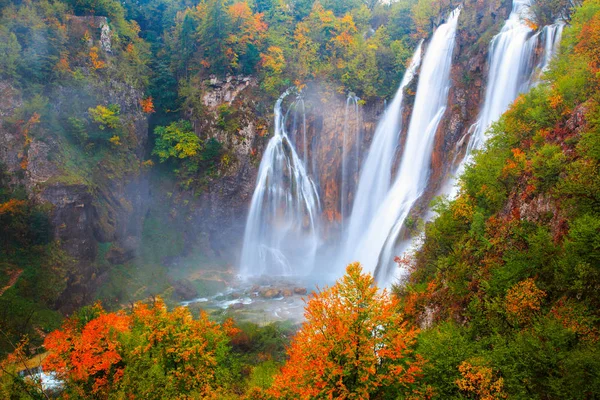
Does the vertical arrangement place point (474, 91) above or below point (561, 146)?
above

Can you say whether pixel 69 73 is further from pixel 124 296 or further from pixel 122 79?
pixel 124 296

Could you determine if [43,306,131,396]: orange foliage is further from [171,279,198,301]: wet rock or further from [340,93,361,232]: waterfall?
[340,93,361,232]: waterfall

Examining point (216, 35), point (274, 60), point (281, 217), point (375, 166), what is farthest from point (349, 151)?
point (216, 35)

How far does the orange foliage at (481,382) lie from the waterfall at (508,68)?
1280cm

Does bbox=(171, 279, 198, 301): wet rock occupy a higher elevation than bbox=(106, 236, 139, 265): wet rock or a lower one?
lower

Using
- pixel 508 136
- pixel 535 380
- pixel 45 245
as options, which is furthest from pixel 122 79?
pixel 535 380

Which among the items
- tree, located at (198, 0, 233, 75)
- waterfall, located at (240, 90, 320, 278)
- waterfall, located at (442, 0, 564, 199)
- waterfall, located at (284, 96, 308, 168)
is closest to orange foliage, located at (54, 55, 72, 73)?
tree, located at (198, 0, 233, 75)

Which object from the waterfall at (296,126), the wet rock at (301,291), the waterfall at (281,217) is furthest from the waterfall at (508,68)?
the waterfall at (296,126)

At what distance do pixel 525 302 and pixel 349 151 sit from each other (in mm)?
26473

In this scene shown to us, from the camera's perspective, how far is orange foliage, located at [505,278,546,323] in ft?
29.3

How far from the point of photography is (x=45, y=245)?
81.3ft

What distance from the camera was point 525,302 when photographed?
29.3ft

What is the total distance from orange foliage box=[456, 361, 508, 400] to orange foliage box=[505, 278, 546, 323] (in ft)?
6.01

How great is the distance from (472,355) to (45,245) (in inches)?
1059
